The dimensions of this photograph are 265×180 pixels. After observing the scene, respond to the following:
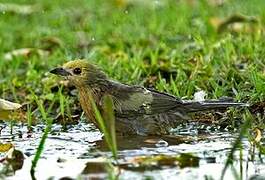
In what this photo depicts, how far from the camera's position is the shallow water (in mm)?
4508

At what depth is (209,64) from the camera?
752 cm

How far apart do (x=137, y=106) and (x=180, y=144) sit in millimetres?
898

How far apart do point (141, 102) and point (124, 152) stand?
1100mm

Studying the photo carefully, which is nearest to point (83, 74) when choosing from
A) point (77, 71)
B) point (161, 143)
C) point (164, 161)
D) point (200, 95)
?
point (77, 71)

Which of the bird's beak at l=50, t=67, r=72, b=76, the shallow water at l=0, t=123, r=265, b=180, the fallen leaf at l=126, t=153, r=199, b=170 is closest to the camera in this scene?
the shallow water at l=0, t=123, r=265, b=180

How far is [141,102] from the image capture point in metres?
6.26

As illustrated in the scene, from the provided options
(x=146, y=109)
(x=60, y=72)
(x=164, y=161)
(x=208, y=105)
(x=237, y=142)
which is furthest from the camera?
(x=60, y=72)

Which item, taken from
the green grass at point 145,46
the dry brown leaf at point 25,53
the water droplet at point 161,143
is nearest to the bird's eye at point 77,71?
the green grass at point 145,46

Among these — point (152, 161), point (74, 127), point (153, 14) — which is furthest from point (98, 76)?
point (153, 14)

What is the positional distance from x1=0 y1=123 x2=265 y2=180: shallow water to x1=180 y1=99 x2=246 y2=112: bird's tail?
0.16 meters

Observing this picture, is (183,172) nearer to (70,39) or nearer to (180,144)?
(180,144)

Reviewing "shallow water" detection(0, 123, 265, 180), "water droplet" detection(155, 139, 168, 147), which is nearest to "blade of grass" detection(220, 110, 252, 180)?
"shallow water" detection(0, 123, 265, 180)

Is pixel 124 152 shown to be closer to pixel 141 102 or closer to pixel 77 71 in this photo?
pixel 141 102

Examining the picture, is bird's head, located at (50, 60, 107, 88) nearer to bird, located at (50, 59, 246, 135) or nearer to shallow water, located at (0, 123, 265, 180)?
bird, located at (50, 59, 246, 135)
